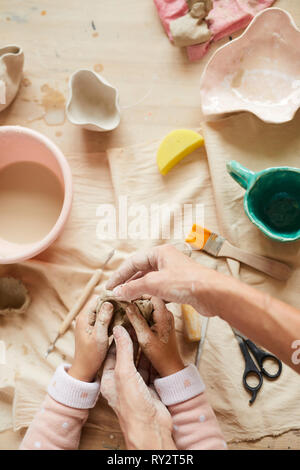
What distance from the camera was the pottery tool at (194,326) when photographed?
784 millimetres

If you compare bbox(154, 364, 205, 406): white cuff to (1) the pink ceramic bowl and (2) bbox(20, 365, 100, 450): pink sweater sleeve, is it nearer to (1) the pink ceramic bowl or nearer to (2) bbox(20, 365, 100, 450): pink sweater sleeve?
(2) bbox(20, 365, 100, 450): pink sweater sleeve

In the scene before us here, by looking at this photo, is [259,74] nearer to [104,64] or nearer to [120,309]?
[104,64]

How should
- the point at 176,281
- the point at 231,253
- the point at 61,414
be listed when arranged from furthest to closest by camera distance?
the point at 231,253 → the point at 61,414 → the point at 176,281

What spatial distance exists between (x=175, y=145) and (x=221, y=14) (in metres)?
0.31

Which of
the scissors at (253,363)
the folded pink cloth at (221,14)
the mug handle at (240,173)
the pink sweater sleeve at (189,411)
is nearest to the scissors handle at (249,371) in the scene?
the scissors at (253,363)

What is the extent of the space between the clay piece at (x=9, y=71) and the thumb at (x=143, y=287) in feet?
1.66

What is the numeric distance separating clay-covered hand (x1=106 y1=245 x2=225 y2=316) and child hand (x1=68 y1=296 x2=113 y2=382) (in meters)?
0.05

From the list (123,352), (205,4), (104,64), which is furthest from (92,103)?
(123,352)

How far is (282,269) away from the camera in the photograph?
812mm

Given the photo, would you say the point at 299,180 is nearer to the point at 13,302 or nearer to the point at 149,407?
the point at 149,407

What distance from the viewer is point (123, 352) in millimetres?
687

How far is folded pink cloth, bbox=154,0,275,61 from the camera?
871mm

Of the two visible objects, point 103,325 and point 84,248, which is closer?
point 103,325

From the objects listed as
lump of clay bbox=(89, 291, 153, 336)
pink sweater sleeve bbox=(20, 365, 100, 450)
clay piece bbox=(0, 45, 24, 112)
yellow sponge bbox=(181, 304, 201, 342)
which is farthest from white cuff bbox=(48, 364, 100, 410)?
clay piece bbox=(0, 45, 24, 112)
